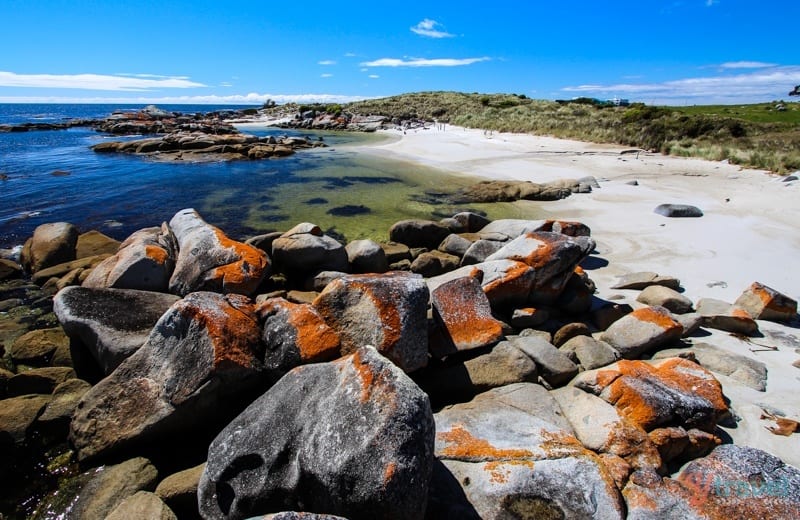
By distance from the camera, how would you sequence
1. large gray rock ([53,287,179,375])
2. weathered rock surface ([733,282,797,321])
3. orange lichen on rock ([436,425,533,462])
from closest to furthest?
orange lichen on rock ([436,425,533,462]) < large gray rock ([53,287,179,375]) < weathered rock surface ([733,282,797,321])

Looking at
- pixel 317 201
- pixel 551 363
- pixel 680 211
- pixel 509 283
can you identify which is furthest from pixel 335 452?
pixel 317 201

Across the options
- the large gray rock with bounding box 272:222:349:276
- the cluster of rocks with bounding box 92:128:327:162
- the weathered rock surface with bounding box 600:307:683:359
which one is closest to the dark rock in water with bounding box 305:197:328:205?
the large gray rock with bounding box 272:222:349:276

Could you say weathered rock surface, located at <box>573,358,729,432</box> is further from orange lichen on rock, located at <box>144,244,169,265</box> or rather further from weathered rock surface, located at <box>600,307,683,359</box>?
orange lichen on rock, located at <box>144,244,169,265</box>

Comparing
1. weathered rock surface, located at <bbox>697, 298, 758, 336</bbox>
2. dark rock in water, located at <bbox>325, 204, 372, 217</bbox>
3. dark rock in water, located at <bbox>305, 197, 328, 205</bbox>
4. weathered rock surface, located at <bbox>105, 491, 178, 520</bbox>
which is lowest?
weathered rock surface, located at <bbox>105, 491, 178, 520</bbox>

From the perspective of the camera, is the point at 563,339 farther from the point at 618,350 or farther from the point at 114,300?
the point at 114,300

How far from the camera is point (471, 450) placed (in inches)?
143

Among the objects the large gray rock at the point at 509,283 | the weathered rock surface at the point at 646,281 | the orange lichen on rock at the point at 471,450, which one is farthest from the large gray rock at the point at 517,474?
the weathered rock surface at the point at 646,281

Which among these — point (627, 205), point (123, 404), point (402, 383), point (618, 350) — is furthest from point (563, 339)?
point (627, 205)

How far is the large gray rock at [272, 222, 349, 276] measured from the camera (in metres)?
8.55

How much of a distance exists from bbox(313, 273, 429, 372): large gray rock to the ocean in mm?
7477

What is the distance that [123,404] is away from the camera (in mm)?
4359

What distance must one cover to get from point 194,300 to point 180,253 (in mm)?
4099

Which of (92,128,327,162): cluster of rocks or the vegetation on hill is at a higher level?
the vegetation on hill

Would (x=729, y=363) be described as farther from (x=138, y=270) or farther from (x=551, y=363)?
(x=138, y=270)
